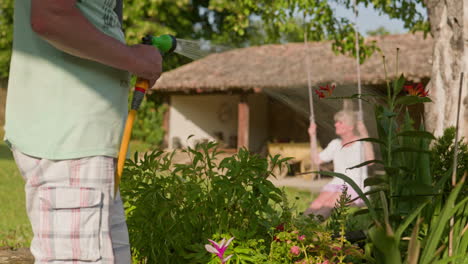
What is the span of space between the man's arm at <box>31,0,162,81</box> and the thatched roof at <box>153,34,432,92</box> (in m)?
12.5

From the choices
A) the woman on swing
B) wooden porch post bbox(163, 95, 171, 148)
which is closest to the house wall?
wooden porch post bbox(163, 95, 171, 148)

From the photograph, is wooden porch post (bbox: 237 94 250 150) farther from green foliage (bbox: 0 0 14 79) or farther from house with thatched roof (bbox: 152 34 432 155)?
green foliage (bbox: 0 0 14 79)

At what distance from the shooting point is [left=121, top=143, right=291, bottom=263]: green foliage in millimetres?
2594

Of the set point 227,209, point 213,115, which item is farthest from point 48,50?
point 213,115

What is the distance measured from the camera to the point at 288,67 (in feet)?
53.8

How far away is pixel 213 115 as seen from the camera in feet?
69.4

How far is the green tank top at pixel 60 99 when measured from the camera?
5.44 feet

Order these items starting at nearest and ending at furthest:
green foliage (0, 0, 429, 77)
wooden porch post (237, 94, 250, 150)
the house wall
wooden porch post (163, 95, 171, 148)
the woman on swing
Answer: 1. the woman on swing
2. green foliage (0, 0, 429, 77)
3. wooden porch post (237, 94, 250, 150)
4. wooden porch post (163, 95, 171, 148)
5. the house wall

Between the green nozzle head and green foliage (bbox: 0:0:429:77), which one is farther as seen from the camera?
green foliage (bbox: 0:0:429:77)

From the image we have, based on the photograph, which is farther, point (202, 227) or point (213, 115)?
point (213, 115)

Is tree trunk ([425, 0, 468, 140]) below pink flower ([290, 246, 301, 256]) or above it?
above

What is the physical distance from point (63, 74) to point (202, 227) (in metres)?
1.32

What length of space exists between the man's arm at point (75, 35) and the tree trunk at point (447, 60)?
10.1ft

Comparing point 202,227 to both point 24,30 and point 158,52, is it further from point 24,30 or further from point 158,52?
point 24,30
